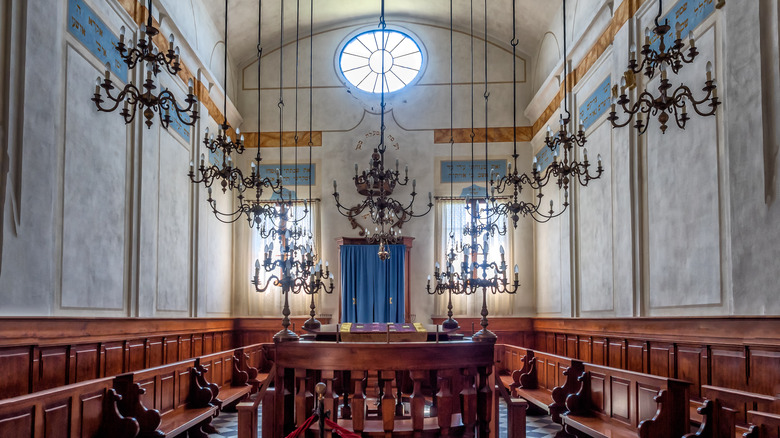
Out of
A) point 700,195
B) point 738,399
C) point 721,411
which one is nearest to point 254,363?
point 700,195

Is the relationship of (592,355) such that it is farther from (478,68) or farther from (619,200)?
(478,68)

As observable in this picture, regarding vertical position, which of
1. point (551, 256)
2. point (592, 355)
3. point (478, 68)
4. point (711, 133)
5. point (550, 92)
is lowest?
point (592, 355)

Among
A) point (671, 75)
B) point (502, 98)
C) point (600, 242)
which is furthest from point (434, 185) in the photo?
point (671, 75)

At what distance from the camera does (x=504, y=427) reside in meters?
8.05

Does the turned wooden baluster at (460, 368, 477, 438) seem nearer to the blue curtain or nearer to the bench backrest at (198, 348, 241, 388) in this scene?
the bench backrest at (198, 348, 241, 388)

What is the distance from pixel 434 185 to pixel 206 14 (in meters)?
6.22

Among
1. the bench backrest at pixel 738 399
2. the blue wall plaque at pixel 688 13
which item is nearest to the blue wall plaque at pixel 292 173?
the blue wall plaque at pixel 688 13

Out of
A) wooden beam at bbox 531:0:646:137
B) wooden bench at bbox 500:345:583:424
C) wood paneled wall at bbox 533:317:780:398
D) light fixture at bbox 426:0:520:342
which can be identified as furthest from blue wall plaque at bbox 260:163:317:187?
wood paneled wall at bbox 533:317:780:398

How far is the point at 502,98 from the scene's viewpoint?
49.8 feet

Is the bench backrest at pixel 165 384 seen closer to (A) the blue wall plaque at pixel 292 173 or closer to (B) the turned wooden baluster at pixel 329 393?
(B) the turned wooden baluster at pixel 329 393

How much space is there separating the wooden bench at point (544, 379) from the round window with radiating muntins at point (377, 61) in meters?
7.47

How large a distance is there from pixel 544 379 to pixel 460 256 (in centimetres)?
533

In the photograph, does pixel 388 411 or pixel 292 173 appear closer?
pixel 388 411

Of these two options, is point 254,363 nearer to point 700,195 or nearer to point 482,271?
point 482,271
